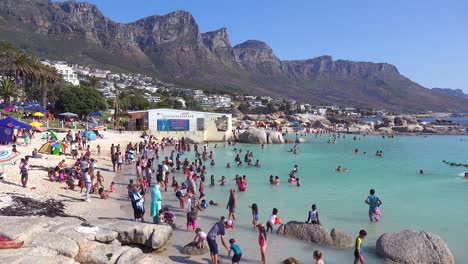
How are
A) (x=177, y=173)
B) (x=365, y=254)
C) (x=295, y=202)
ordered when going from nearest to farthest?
(x=365, y=254)
(x=295, y=202)
(x=177, y=173)

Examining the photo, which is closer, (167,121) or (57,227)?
(57,227)

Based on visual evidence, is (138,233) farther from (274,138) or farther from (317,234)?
(274,138)

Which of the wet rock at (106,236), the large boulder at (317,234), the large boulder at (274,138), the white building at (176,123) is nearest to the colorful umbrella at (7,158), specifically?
the wet rock at (106,236)

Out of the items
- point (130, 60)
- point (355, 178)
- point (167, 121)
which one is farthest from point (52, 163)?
point (130, 60)

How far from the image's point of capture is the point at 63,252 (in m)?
8.41

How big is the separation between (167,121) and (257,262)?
3782 centimetres

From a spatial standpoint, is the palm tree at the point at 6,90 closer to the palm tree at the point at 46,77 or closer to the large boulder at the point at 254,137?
the palm tree at the point at 46,77

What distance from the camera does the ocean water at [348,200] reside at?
11777 mm

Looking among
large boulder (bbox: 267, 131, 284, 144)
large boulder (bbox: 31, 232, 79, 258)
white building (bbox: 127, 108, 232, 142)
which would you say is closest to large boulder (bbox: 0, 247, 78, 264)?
large boulder (bbox: 31, 232, 79, 258)

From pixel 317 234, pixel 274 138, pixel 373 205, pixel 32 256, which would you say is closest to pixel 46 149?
pixel 32 256

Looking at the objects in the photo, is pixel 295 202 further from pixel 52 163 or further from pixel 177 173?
pixel 52 163

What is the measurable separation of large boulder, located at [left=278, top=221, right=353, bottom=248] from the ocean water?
0.25 metres

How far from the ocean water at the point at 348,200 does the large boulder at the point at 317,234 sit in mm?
252

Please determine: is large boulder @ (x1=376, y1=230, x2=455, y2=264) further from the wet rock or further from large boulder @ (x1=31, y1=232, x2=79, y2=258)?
large boulder @ (x1=31, y1=232, x2=79, y2=258)
